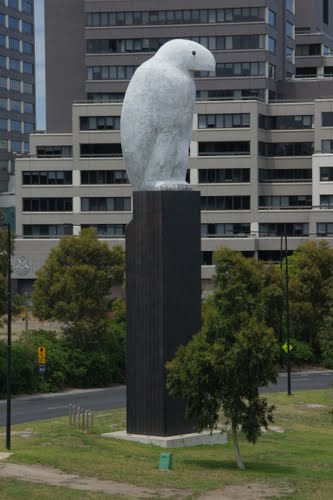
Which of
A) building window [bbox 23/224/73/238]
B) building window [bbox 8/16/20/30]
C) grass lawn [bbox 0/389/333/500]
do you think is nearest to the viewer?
grass lawn [bbox 0/389/333/500]

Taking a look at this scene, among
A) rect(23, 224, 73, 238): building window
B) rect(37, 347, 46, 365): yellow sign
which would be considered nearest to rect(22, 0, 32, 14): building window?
rect(23, 224, 73, 238): building window

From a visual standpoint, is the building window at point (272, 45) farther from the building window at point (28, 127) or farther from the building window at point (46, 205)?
the building window at point (28, 127)

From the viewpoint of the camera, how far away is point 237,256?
216 ft

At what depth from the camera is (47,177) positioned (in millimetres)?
122312

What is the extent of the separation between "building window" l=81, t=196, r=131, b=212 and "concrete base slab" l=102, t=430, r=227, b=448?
242 ft

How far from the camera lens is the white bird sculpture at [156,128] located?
1843 inches

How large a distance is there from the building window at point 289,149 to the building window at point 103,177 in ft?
48.0

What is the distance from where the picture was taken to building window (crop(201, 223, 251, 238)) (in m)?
120

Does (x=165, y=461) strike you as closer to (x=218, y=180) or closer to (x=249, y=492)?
(x=249, y=492)

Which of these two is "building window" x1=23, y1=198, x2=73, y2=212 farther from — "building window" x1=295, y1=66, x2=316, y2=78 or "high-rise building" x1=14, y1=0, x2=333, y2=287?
"building window" x1=295, y1=66, x2=316, y2=78

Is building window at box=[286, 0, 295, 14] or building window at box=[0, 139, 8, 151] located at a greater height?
building window at box=[286, 0, 295, 14]

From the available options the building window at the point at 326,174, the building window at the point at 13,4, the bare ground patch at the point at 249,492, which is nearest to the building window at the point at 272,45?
the building window at the point at 326,174

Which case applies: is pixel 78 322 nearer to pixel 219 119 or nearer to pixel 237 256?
pixel 237 256

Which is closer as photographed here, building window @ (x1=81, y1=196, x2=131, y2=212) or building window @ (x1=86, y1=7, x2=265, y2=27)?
building window @ (x1=81, y1=196, x2=131, y2=212)
